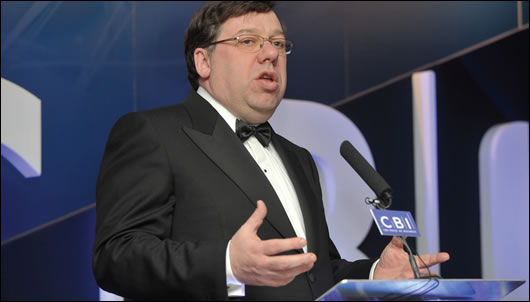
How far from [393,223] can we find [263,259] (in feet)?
1.11

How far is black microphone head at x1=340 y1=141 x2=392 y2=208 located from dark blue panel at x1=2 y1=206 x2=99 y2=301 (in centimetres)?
242

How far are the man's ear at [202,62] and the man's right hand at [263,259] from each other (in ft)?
2.66

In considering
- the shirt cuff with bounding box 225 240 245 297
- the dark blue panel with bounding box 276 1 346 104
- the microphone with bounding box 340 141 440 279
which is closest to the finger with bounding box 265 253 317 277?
the shirt cuff with bounding box 225 240 245 297

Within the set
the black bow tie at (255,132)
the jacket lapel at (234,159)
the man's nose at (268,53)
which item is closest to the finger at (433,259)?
the jacket lapel at (234,159)

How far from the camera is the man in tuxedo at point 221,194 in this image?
5.18ft

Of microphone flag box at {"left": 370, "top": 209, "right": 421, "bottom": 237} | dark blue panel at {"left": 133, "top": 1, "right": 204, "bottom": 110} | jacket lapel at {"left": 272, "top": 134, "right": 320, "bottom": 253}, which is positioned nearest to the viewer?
microphone flag box at {"left": 370, "top": 209, "right": 421, "bottom": 237}

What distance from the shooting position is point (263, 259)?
141 cm

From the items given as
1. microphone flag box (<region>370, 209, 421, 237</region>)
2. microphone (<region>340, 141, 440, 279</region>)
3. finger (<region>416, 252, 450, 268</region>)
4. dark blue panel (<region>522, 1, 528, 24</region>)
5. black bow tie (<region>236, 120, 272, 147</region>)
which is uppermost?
dark blue panel (<region>522, 1, 528, 24</region>)

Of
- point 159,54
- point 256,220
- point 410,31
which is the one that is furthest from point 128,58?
point 256,220

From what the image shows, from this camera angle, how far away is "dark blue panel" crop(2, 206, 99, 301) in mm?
3729

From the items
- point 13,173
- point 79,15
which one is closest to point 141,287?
point 13,173

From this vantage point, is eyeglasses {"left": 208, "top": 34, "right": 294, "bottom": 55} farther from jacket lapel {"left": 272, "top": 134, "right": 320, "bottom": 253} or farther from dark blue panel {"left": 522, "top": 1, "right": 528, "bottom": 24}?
dark blue panel {"left": 522, "top": 1, "right": 528, "bottom": 24}

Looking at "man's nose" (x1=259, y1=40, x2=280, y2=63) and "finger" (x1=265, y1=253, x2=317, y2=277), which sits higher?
"man's nose" (x1=259, y1=40, x2=280, y2=63)

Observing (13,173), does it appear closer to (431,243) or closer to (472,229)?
(431,243)
